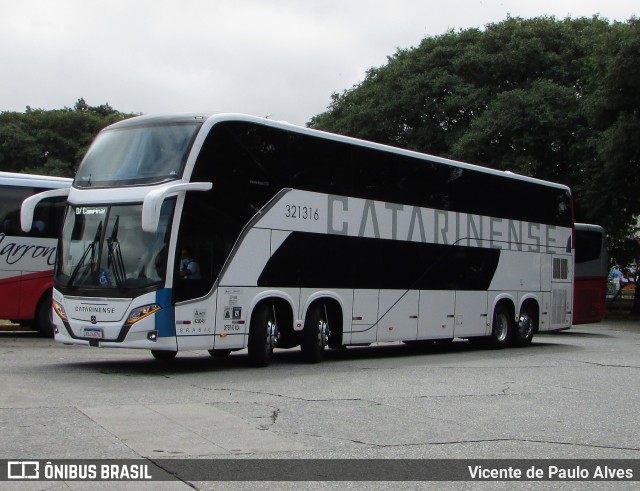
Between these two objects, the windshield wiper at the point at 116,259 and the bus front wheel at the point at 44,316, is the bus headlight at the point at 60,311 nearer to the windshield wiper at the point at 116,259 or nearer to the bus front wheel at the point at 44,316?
the windshield wiper at the point at 116,259

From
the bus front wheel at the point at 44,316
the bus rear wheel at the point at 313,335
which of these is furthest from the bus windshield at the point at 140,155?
the bus front wheel at the point at 44,316

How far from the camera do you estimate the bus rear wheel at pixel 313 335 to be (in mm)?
15992

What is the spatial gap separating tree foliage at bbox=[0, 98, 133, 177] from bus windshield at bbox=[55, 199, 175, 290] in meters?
45.7

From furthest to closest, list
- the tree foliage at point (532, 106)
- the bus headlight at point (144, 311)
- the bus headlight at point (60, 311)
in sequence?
the tree foliage at point (532, 106) → the bus headlight at point (60, 311) → the bus headlight at point (144, 311)

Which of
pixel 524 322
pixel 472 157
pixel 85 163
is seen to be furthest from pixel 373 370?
pixel 472 157

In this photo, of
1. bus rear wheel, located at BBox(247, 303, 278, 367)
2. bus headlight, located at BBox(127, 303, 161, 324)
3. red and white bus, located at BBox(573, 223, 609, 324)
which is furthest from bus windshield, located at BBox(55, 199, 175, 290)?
red and white bus, located at BBox(573, 223, 609, 324)

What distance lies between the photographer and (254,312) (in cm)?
1499

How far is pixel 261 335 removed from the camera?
49.4ft

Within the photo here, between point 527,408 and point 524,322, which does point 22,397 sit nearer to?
point 527,408

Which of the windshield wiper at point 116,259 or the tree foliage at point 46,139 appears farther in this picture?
the tree foliage at point 46,139

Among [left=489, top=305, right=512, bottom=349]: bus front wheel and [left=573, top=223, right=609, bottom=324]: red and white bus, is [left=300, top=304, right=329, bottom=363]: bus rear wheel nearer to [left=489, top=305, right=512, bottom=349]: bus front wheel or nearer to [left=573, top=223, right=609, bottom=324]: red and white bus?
[left=489, top=305, right=512, bottom=349]: bus front wheel

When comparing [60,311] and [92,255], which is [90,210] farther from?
[60,311]

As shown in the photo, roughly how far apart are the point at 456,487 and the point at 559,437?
8.45ft

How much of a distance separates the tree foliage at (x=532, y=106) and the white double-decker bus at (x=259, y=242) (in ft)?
47.6
